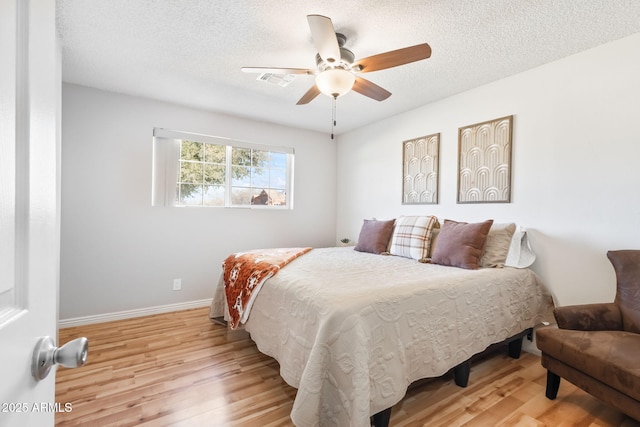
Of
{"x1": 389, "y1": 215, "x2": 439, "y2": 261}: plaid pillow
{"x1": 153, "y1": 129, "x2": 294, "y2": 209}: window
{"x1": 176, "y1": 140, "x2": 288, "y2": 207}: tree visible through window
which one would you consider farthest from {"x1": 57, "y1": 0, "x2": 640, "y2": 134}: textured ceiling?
{"x1": 389, "y1": 215, "x2": 439, "y2": 261}: plaid pillow

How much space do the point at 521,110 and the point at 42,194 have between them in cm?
317

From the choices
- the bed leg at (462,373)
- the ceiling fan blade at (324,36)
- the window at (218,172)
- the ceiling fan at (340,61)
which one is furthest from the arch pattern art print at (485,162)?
the window at (218,172)

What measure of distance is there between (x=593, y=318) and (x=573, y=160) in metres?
1.19

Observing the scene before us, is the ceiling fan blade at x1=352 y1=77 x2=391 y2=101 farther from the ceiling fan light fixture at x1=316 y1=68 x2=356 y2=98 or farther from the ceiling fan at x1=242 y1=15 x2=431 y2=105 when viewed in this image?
the ceiling fan light fixture at x1=316 y1=68 x2=356 y2=98

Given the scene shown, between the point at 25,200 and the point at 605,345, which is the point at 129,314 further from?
the point at 605,345

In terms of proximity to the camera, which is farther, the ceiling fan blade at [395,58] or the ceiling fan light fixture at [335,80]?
the ceiling fan light fixture at [335,80]

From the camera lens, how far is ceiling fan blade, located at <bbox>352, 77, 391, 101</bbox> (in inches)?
81.8

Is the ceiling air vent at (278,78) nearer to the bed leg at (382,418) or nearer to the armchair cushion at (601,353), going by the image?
the bed leg at (382,418)

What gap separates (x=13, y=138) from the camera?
0.42m

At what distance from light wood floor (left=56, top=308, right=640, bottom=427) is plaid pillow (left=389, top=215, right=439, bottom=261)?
1.01 metres

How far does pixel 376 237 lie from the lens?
10.2 ft

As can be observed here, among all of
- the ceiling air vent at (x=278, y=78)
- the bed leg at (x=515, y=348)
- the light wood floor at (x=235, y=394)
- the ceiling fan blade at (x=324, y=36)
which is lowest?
the light wood floor at (x=235, y=394)

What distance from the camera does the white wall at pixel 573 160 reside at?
78.0 inches

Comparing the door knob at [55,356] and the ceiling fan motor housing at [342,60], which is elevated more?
the ceiling fan motor housing at [342,60]
